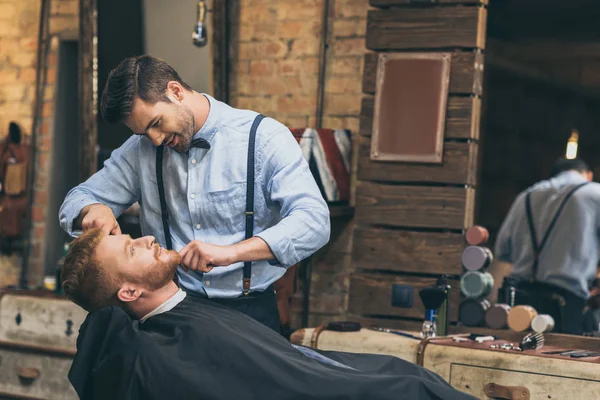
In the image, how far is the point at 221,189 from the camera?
2.96 metres

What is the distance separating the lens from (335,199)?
4676 mm

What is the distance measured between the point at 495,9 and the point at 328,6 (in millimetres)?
2320

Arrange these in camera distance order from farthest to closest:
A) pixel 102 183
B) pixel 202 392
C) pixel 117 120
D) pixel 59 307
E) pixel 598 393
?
pixel 59 307 → pixel 598 393 → pixel 102 183 → pixel 117 120 → pixel 202 392

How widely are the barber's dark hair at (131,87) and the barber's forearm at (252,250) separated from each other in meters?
0.47

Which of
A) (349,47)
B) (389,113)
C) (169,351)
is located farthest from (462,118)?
(169,351)

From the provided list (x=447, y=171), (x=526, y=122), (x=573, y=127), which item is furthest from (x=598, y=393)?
(x=573, y=127)

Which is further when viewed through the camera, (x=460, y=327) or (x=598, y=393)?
(x=460, y=327)

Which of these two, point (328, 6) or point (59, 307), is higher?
point (328, 6)

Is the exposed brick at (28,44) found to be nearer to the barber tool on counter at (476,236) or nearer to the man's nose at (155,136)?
the barber tool on counter at (476,236)

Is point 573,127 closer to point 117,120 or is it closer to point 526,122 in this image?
point 526,122

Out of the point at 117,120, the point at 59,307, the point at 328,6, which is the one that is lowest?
the point at 59,307

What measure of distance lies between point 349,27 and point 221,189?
7.06 ft

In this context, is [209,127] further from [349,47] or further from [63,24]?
[63,24]

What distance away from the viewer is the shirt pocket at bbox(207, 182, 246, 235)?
2945mm
